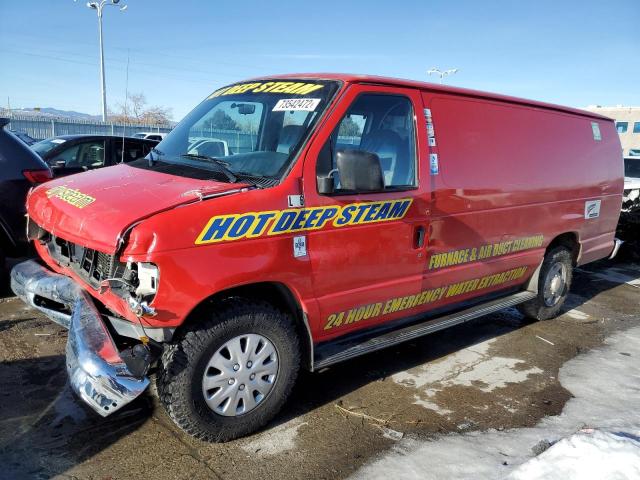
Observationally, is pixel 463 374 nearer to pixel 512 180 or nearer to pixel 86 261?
pixel 512 180

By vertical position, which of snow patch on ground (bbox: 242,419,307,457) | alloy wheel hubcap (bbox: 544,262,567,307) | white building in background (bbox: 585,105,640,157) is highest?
white building in background (bbox: 585,105,640,157)

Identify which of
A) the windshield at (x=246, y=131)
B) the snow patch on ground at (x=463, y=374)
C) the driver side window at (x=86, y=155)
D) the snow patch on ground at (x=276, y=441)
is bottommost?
the snow patch on ground at (x=463, y=374)

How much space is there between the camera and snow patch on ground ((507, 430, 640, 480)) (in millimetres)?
2802

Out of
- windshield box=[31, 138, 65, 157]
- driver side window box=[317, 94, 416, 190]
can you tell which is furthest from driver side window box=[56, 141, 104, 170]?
driver side window box=[317, 94, 416, 190]

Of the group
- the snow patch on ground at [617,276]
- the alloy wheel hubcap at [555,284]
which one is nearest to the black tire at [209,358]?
the alloy wheel hubcap at [555,284]

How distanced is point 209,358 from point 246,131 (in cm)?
167

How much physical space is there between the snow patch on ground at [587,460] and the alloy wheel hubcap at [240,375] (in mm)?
1491

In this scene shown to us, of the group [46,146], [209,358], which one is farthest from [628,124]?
[209,358]

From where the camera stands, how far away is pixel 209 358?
2896 millimetres

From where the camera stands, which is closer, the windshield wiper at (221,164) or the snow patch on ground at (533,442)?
the snow patch on ground at (533,442)

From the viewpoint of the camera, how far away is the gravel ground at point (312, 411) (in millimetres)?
2889

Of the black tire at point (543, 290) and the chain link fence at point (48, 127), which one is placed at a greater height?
the chain link fence at point (48, 127)

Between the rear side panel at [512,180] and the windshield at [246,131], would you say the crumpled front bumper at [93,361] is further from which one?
the rear side panel at [512,180]

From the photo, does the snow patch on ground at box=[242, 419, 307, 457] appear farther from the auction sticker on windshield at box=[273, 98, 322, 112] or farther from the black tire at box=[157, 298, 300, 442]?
the auction sticker on windshield at box=[273, 98, 322, 112]
